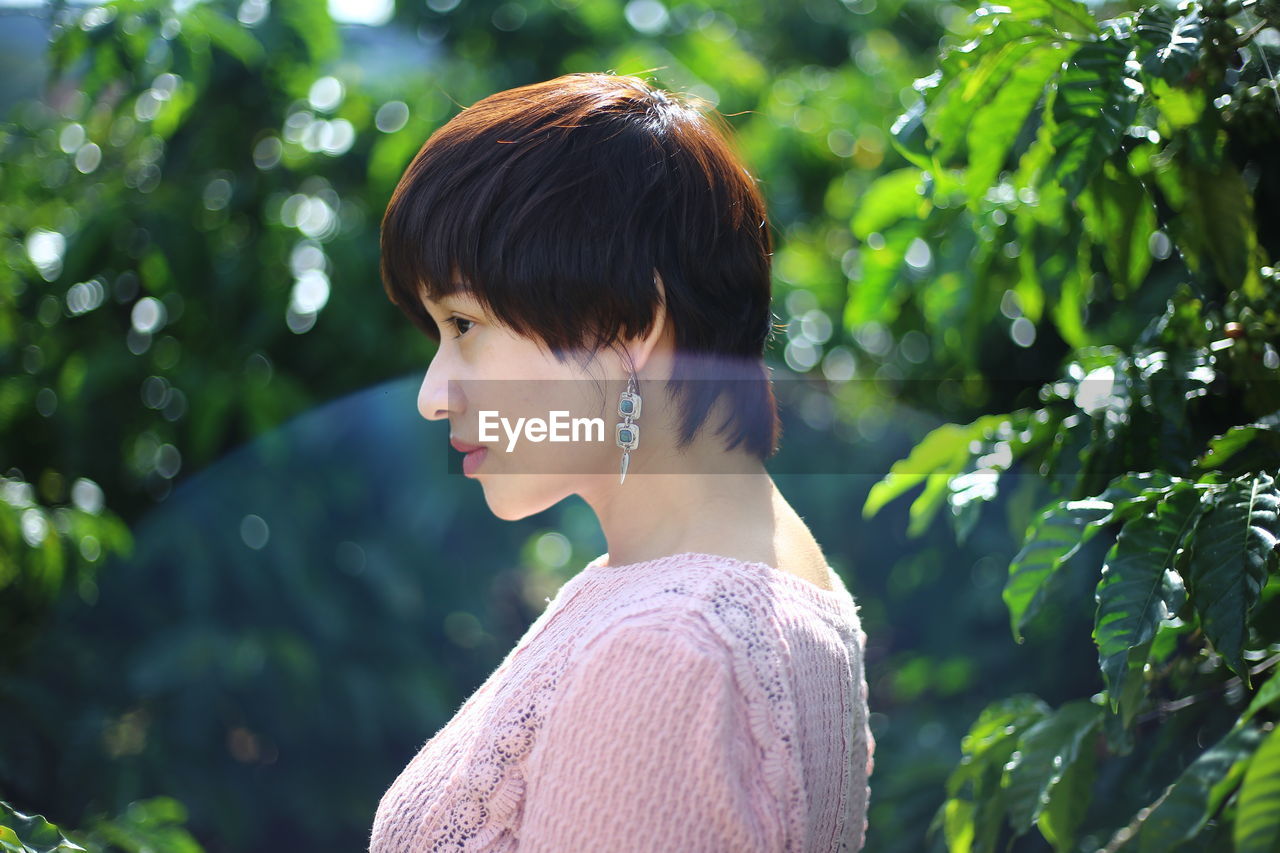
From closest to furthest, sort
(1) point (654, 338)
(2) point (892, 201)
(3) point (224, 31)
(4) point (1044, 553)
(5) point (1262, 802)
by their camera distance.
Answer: (5) point (1262, 802), (1) point (654, 338), (4) point (1044, 553), (2) point (892, 201), (3) point (224, 31)

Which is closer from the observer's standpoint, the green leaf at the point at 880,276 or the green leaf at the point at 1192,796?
the green leaf at the point at 1192,796

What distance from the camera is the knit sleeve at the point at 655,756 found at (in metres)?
0.78

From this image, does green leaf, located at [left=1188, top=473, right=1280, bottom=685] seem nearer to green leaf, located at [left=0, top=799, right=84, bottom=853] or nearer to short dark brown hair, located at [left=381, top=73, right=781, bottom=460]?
short dark brown hair, located at [left=381, top=73, right=781, bottom=460]

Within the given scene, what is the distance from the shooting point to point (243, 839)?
89.7 inches

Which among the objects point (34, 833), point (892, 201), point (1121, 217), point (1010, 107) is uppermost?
point (1010, 107)

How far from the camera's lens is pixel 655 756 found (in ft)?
2.59

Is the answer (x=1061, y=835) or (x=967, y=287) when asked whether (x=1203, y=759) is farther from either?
(x=967, y=287)

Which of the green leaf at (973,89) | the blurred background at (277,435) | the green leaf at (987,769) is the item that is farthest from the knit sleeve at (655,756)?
the blurred background at (277,435)

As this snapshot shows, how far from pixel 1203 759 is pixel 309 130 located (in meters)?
2.21

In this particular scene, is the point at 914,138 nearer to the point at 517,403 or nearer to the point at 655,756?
the point at 517,403

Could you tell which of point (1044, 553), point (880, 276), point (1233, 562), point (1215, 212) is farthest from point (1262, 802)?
point (880, 276)

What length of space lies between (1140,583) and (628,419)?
1.55ft

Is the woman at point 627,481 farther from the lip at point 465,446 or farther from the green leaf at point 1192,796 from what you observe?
the green leaf at point 1192,796

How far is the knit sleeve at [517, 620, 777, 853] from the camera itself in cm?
78
